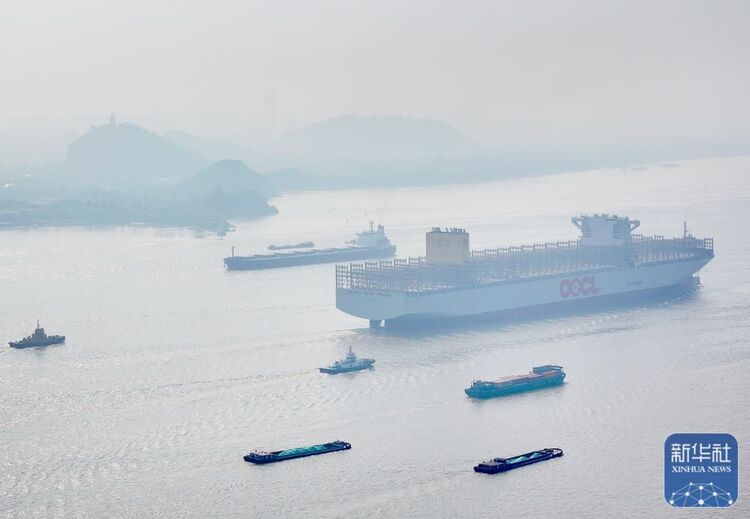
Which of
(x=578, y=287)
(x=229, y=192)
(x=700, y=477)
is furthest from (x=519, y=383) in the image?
(x=229, y=192)

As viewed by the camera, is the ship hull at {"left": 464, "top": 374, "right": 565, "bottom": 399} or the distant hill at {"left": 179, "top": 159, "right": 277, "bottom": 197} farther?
the distant hill at {"left": 179, "top": 159, "right": 277, "bottom": 197}

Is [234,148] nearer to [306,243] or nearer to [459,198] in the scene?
[459,198]

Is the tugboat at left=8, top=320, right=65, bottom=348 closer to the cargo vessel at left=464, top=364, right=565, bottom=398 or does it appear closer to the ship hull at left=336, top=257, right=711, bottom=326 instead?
the ship hull at left=336, top=257, right=711, bottom=326

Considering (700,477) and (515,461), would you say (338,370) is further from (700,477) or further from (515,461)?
(700,477)

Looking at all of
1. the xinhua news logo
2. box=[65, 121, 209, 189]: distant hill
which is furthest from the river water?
box=[65, 121, 209, 189]: distant hill

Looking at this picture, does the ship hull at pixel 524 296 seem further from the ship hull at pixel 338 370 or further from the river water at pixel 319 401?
the ship hull at pixel 338 370

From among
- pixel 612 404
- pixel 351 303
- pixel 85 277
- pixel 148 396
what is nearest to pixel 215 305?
pixel 351 303

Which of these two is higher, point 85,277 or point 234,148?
point 234,148
